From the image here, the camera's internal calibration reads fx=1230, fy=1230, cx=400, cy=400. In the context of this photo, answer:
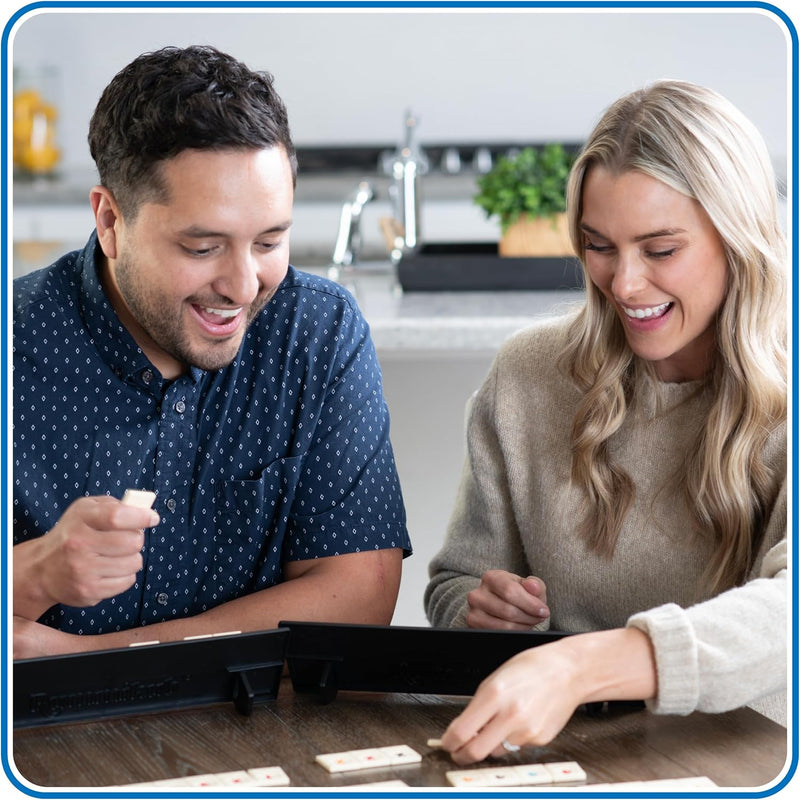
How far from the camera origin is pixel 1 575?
122cm

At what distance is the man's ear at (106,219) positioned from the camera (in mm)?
1689

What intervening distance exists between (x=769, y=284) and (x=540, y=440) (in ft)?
1.27

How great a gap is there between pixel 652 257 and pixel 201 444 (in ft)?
2.17

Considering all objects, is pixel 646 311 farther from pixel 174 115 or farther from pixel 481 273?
pixel 481 273

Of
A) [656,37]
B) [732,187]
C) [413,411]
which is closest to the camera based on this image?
[732,187]

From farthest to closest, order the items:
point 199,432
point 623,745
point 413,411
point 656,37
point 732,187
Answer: point 656,37 → point 413,411 → point 199,432 → point 732,187 → point 623,745

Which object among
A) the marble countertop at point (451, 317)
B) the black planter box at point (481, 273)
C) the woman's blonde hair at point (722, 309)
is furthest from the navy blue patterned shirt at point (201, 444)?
the black planter box at point (481, 273)

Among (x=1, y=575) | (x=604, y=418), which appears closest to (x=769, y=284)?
(x=604, y=418)

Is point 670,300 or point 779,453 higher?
point 670,300

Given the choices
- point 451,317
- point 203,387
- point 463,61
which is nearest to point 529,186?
point 451,317

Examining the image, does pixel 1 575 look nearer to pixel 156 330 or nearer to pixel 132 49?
pixel 156 330

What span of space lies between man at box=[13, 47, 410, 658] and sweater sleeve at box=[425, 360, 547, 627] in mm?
100

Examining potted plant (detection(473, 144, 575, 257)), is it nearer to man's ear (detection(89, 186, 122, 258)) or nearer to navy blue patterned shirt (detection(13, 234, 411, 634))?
navy blue patterned shirt (detection(13, 234, 411, 634))

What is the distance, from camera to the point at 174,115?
5.17ft
